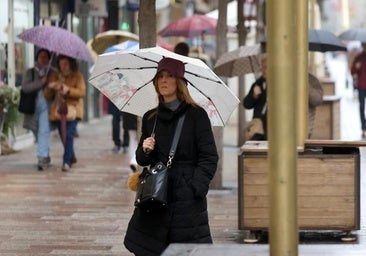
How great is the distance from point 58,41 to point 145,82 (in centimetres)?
752

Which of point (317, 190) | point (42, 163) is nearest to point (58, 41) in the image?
point (42, 163)

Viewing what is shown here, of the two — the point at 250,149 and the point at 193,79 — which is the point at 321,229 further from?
the point at 193,79

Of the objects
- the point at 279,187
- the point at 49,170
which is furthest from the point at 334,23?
the point at 279,187

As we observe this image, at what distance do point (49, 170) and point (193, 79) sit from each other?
8692 millimetres

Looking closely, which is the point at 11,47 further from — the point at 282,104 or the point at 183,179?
the point at 282,104

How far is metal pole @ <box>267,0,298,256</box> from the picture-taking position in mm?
4688

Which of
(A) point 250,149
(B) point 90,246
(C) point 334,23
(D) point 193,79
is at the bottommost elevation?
(B) point 90,246

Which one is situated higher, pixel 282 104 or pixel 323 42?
pixel 323 42

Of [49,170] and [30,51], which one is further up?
[30,51]

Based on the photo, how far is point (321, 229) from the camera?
9.66 m

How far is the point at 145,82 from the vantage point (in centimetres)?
822

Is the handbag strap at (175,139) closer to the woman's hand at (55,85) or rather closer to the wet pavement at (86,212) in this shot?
the wet pavement at (86,212)

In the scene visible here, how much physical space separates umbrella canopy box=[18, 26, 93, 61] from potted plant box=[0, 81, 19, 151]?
1.37 meters

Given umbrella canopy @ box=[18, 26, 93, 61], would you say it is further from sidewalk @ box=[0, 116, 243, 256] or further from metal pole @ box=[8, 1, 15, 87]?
metal pole @ box=[8, 1, 15, 87]
